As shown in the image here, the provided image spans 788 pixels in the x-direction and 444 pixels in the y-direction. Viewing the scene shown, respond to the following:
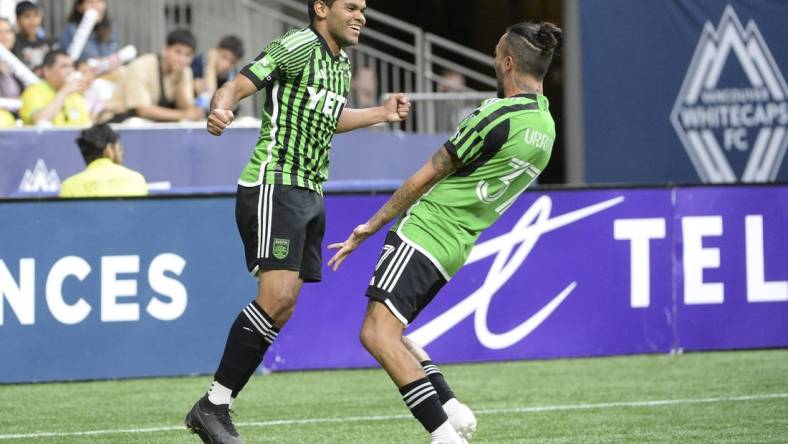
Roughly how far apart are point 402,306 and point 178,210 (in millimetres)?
4226

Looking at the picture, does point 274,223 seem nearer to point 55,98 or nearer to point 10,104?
point 55,98

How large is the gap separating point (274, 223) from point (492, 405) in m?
2.45

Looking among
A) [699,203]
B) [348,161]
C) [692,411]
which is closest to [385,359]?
[692,411]

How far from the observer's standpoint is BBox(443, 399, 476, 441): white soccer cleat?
240 inches

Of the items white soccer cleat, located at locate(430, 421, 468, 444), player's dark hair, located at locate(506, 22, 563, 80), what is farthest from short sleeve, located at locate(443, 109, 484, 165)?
white soccer cleat, located at locate(430, 421, 468, 444)

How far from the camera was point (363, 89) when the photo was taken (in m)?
15.6

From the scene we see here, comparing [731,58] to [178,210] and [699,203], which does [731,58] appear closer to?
[699,203]

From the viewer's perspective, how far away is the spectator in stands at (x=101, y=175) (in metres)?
10.2

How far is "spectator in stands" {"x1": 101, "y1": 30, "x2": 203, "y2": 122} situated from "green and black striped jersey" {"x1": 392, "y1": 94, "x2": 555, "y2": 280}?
7.71 meters

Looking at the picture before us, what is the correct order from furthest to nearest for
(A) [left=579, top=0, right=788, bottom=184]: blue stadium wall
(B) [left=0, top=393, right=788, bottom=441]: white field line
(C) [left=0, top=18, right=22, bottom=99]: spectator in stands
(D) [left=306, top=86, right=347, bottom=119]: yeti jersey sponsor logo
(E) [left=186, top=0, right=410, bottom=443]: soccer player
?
(A) [left=579, top=0, right=788, bottom=184]: blue stadium wall < (C) [left=0, top=18, right=22, bottom=99]: spectator in stands < (B) [left=0, top=393, right=788, bottom=441]: white field line < (D) [left=306, top=86, right=347, bottom=119]: yeti jersey sponsor logo < (E) [left=186, top=0, right=410, bottom=443]: soccer player

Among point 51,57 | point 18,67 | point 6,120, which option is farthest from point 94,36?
point 6,120

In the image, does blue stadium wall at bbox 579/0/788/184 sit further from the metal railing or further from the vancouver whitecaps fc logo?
the metal railing

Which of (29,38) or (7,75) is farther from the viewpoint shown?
(29,38)

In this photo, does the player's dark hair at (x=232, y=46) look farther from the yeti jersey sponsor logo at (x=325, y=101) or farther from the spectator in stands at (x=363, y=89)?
→ the yeti jersey sponsor logo at (x=325, y=101)
